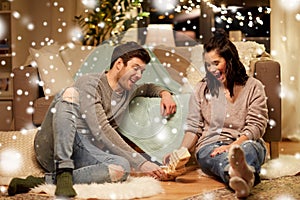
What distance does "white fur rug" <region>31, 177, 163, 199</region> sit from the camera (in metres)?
2.00

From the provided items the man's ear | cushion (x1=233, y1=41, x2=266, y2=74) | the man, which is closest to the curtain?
cushion (x1=233, y1=41, x2=266, y2=74)

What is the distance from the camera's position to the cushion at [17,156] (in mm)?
2365

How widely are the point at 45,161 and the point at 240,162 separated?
86cm

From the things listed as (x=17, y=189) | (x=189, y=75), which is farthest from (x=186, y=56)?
(x=17, y=189)

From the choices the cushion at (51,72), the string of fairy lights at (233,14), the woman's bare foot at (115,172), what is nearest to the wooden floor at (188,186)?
the woman's bare foot at (115,172)

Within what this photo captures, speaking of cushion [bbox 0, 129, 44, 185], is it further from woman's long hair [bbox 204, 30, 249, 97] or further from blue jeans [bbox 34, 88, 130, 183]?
woman's long hair [bbox 204, 30, 249, 97]

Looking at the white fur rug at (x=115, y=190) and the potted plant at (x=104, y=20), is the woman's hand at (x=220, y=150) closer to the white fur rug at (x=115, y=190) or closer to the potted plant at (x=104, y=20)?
the white fur rug at (x=115, y=190)

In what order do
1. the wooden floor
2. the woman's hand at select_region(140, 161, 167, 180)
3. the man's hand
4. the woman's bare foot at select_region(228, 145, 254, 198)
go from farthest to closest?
the man's hand → the woman's hand at select_region(140, 161, 167, 180) → the wooden floor → the woman's bare foot at select_region(228, 145, 254, 198)

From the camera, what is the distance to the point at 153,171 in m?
2.31

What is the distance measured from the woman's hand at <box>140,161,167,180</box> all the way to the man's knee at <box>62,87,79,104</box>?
15.4 inches

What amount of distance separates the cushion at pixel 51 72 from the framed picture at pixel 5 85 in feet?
2.72

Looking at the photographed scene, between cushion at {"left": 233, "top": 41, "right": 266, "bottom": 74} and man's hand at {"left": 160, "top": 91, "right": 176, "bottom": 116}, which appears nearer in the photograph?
man's hand at {"left": 160, "top": 91, "right": 176, "bottom": 116}

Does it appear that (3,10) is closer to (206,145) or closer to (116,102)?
(116,102)

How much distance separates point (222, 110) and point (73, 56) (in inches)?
48.7
